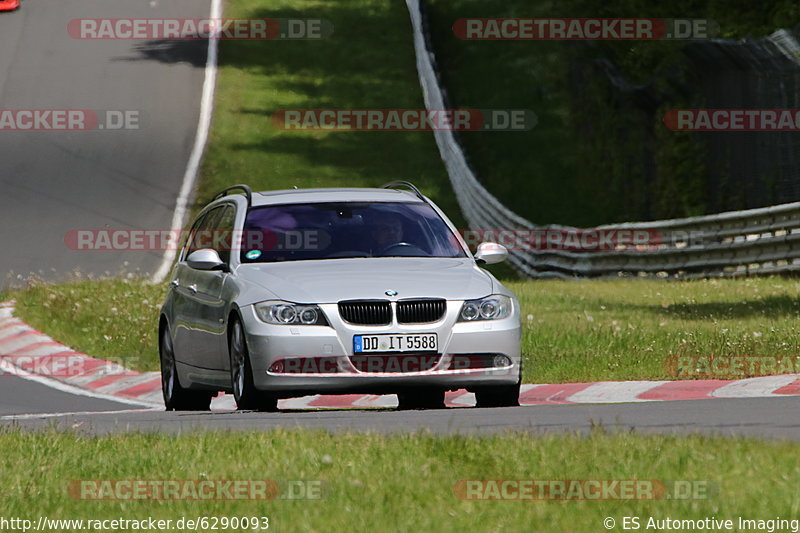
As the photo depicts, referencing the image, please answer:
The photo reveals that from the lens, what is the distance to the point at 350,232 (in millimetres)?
11906

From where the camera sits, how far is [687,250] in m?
22.8

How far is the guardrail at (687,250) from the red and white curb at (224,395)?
28.3 feet

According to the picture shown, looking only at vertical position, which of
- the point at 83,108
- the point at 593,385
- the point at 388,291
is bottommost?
the point at 593,385

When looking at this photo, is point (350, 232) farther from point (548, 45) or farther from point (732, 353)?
point (548, 45)

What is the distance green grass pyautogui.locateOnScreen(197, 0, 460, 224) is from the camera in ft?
106

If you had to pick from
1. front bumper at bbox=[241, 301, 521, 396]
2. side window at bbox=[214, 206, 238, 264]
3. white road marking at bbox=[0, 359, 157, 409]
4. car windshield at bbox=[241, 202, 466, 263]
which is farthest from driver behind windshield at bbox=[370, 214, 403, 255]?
white road marking at bbox=[0, 359, 157, 409]

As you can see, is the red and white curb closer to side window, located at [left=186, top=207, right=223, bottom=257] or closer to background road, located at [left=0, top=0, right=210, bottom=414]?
background road, located at [left=0, top=0, right=210, bottom=414]

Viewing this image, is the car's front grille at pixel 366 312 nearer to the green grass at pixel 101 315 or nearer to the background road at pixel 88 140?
the background road at pixel 88 140

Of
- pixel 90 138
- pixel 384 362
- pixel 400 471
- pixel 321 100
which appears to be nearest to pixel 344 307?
pixel 384 362

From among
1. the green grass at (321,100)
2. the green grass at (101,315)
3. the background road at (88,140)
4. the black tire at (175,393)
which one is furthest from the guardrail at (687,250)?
the black tire at (175,393)

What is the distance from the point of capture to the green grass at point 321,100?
32.4 meters

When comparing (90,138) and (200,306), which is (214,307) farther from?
(90,138)

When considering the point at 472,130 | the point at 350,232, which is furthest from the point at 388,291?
the point at 472,130

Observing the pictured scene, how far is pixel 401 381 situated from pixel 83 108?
2744cm
